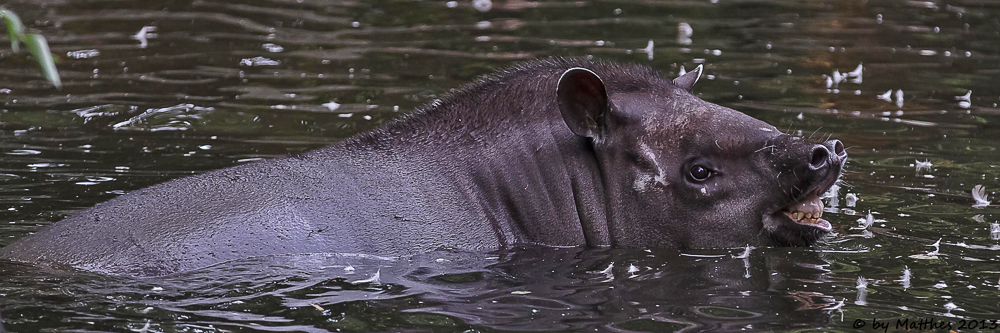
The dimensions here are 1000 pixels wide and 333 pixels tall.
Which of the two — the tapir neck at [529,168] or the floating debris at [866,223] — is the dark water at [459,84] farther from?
the tapir neck at [529,168]

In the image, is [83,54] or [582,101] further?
[83,54]

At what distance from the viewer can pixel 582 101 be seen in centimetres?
792

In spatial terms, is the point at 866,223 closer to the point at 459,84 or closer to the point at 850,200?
the point at 850,200

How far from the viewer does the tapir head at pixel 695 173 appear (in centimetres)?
795

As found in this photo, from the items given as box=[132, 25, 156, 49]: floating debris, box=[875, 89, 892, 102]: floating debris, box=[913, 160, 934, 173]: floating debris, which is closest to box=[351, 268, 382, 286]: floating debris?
box=[913, 160, 934, 173]: floating debris

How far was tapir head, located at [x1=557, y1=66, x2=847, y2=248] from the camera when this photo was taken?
313 inches

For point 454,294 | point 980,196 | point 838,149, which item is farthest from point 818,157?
point 980,196

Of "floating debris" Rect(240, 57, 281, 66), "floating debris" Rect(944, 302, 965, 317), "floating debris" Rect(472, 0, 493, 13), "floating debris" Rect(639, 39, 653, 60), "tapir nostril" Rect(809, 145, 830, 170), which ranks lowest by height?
"floating debris" Rect(944, 302, 965, 317)

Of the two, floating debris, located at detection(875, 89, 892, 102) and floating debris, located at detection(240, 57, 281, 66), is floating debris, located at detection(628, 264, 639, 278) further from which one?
floating debris, located at detection(240, 57, 281, 66)

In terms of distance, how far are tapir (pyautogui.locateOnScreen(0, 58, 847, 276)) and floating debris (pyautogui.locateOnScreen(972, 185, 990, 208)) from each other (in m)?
2.41

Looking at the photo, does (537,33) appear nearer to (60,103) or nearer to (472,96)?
(60,103)

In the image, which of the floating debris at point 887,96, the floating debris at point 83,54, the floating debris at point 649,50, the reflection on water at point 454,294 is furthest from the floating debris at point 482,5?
the reflection on water at point 454,294

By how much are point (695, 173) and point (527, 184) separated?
3.66 feet

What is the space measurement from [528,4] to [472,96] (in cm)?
1230
